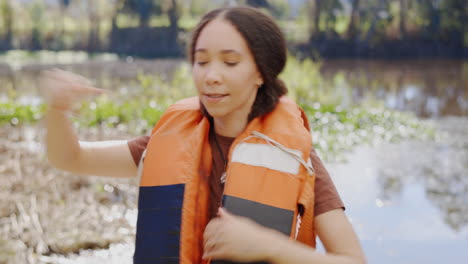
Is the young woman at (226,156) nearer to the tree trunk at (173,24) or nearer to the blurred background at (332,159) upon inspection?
the blurred background at (332,159)

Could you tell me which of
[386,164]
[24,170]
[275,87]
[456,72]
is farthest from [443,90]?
[275,87]

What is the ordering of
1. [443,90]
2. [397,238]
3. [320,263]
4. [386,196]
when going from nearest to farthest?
[320,263], [397,238], [386,196], [443,90]

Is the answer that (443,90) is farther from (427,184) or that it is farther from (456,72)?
(427,184)

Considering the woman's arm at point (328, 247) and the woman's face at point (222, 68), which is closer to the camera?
the woman's arm at point (328, 247)

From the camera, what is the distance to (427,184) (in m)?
5.68

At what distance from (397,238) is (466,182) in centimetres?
220

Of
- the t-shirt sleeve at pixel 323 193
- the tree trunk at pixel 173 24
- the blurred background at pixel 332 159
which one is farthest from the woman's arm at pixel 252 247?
the tree trunk at pixel 173 24

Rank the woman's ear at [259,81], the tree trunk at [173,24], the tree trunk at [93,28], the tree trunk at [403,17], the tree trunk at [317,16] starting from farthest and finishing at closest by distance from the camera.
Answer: the tree trunk at [173,24]
the tree trunk at [93,28]
the tree trunk at [317,16]
the tree trunk at [403,17]
the woman's ear at [259,81]

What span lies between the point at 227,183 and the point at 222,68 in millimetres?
321

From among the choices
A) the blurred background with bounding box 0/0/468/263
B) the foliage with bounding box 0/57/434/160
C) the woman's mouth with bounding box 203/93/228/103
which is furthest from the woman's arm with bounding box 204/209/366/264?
the foliage with bounding box 0/57/434/160

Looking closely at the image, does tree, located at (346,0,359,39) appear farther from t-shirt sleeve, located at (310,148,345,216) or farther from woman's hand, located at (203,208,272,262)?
woman's hand, located at (203,208,272,262)

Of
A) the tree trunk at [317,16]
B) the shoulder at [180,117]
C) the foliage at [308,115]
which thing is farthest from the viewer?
the tree trunk at [317,16]

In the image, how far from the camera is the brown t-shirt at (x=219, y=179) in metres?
1.44

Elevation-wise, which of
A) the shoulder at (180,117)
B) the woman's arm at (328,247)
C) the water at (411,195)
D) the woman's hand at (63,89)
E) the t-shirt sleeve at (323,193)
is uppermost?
the woman's hand at (63,89)
